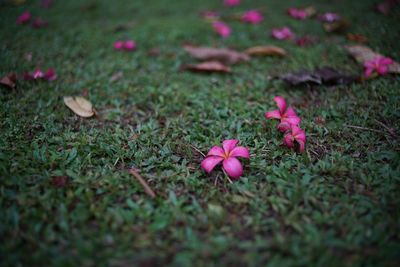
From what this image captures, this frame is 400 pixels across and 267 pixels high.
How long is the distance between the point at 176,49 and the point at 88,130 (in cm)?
157

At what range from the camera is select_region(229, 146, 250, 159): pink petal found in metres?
1.67

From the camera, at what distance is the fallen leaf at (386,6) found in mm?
3402

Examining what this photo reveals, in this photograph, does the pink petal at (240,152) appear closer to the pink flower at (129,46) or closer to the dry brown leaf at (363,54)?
the dry brown leaf at (363,54)

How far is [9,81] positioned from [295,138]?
89.9 inches

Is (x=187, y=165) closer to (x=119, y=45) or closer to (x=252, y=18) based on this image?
(x=119, y=45)

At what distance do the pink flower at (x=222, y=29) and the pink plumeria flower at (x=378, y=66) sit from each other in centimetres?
158

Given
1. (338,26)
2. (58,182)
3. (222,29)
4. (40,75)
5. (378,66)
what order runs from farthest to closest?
(222,29)
(338,26)
(40,75)
(378,66)
(58,182)

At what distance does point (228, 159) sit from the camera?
1.67 metres

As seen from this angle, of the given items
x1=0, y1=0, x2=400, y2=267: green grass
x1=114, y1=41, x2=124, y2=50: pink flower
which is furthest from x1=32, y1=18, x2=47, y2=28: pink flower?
x1=114, y1=41, x2=124, y2=50: pink flower

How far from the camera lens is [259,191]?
1614mm

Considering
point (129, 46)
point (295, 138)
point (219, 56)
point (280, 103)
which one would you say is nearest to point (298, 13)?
point (219, 56)

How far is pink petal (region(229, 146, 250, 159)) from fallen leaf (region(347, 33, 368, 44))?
2.24 meters

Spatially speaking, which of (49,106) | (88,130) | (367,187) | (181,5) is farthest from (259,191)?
(181,5)

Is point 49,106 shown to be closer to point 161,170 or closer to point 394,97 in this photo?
point 161,170
